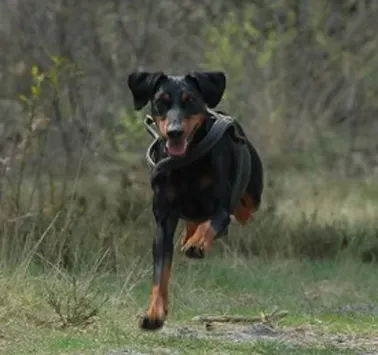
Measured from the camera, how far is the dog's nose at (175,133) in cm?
884

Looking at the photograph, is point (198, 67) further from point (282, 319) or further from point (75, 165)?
point (282, 319)

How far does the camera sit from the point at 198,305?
1210 cm

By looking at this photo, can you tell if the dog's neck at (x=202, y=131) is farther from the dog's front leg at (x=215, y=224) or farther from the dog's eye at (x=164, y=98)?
the dog's eye at (x=164, y=98)

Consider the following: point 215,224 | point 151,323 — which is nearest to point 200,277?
point 215,224

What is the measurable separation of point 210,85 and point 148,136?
8.31 meters

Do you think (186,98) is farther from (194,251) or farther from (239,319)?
(239,319)

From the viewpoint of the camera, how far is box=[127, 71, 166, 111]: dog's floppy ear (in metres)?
9.38

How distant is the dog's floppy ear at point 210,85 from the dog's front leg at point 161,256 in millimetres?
652

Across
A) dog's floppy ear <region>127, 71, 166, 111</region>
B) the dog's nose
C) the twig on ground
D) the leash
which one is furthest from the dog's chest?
the twig on ground

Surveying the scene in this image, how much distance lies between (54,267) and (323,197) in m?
6.87

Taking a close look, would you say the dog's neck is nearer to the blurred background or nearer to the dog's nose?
the dog's nose

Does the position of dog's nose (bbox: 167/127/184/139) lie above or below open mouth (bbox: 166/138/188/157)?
above

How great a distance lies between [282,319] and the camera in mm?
10898

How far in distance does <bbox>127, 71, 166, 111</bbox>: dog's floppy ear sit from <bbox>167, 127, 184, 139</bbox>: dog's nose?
1.93 feet
